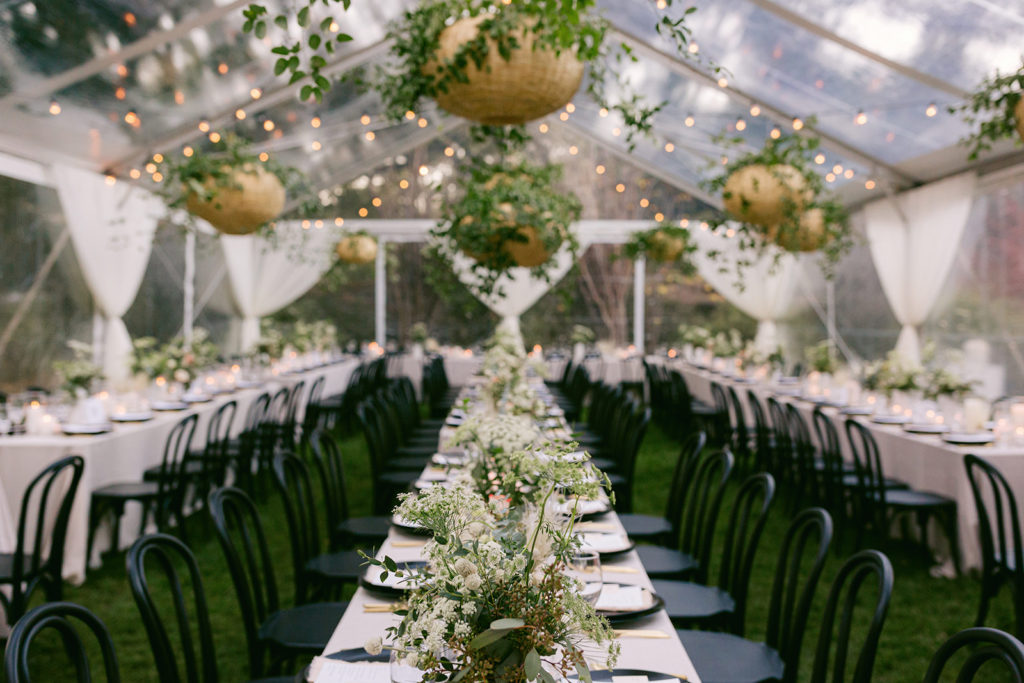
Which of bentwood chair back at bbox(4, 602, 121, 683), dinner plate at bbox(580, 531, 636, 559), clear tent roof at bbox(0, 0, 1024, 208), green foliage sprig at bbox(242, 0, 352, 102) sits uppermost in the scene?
clear tent roof at bbox(0, 0, 1024, 208)

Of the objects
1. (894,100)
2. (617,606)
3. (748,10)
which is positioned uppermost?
(748,10)

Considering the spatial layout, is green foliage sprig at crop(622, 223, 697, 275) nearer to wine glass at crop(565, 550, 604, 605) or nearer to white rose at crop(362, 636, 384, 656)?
wine glass at crop(565, 550, 604, 605)

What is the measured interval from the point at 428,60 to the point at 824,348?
18.2 feet

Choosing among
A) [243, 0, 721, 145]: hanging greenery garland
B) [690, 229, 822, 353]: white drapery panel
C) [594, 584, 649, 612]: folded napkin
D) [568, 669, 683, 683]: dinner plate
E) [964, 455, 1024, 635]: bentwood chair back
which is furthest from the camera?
[690, 229, 822, 353]: white drapery panel

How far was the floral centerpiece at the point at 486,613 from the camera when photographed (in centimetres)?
121

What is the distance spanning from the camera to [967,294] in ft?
25.7

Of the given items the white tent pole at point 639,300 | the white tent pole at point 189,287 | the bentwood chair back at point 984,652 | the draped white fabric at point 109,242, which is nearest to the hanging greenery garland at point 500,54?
the bentwood chair back at point 984,652

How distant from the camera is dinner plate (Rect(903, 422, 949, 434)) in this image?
5.08 meters

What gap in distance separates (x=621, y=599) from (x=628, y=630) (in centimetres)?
15

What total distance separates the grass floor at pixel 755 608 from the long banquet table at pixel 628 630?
149 centimetres

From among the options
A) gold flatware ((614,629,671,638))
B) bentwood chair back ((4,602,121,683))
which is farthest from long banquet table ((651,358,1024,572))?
bentwood chair back ((4,602,121,683))

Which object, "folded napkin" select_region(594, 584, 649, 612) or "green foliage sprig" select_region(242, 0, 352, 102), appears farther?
"folded napkin" select_region(594, 584, 649, 612)

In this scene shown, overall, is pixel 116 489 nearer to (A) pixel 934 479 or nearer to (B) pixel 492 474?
(B) pixel 492 474

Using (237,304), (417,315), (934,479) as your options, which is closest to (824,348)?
(934,479)
